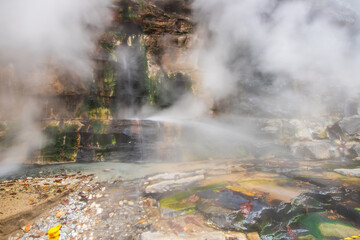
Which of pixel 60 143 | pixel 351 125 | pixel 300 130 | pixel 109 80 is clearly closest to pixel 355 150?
pixel 351 125

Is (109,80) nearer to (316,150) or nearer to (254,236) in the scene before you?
(254,236)

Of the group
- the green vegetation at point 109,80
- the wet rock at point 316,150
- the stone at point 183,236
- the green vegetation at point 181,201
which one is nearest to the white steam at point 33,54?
the green vegetation at point 109,80

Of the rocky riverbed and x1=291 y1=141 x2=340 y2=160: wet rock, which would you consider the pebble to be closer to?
the rocky riverbed

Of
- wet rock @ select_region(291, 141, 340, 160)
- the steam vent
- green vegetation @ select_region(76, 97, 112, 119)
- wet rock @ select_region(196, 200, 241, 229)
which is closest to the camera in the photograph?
wet rock @ select_region(196, 200, 241, 229)

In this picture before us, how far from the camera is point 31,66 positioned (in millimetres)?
6672

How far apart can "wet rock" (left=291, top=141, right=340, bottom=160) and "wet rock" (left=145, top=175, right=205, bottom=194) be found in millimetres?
5334

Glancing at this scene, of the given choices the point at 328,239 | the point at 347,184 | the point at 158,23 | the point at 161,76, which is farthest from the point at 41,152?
the point at 347,184

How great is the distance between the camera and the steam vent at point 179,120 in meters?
2.91

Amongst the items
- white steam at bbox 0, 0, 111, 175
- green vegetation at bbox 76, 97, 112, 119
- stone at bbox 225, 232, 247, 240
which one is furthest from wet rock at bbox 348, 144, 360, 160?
white steam at bbox 0, 0, 111, 175

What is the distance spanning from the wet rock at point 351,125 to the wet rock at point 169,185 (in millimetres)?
7914

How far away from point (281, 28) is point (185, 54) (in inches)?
205

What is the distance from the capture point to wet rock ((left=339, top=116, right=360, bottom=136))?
26.2ft

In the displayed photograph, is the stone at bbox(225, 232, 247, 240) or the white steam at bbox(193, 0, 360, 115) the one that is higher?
the white steam at bbox(193, 0, 360, 115)

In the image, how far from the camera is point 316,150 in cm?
721
